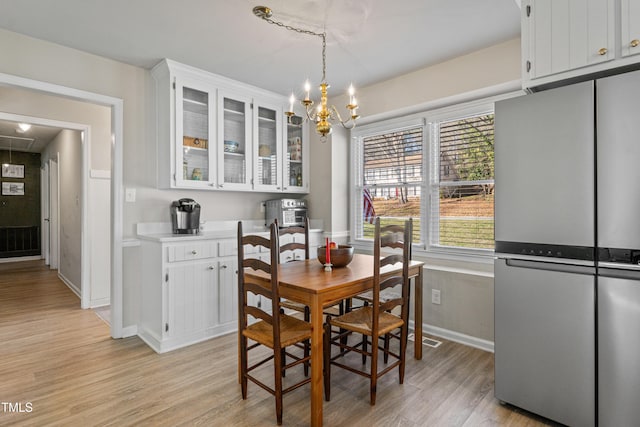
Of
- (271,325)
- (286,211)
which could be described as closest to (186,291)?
(271,325)

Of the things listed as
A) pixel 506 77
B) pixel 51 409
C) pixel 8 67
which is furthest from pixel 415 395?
pixel 8 67

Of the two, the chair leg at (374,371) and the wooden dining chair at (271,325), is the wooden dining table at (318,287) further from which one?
the chair leg at (374,371)

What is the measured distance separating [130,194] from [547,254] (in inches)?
129

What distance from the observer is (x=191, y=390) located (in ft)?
7.55

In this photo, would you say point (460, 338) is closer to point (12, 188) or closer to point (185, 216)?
point (185, 216)

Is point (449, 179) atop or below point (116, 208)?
atop

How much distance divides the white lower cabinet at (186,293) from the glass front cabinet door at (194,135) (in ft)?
2.14

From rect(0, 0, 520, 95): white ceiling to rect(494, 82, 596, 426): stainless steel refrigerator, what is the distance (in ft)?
2.86

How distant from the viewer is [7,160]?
739 centimetres

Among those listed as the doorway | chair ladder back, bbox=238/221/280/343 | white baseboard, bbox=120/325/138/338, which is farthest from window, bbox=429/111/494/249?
the doorway

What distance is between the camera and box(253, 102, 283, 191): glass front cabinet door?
380 centimetres

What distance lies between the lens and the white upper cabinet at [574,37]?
1.71m

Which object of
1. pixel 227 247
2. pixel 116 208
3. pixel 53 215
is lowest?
pixel 227 247

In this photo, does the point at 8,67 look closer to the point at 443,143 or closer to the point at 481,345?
the point at 443,143
